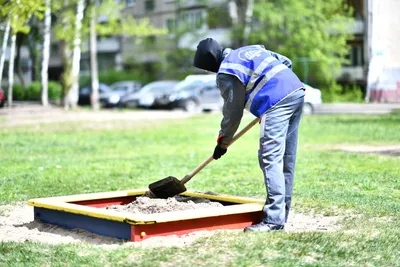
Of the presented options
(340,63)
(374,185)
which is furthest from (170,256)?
(340,63)

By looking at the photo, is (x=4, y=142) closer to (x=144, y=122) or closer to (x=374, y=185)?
(x=144, y=122)

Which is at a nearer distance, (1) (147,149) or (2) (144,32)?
(1) (147,149)

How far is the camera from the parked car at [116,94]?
156ft

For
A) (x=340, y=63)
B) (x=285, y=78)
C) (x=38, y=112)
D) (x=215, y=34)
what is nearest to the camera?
(x=285, y=78)

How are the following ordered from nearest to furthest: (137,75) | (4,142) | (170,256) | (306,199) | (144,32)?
1. (170,256)
2. (306,199)
3. (4,142)
4. (144,32)
5. (137,75)

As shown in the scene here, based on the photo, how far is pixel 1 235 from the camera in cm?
813

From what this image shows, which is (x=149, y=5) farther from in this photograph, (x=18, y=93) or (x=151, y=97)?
(x=151, y=97)

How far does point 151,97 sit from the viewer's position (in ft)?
145

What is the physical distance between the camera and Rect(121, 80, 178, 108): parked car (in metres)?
43.3

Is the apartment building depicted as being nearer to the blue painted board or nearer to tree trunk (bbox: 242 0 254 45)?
the blue painted board

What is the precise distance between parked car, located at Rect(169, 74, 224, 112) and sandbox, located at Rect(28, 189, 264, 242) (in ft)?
97.9

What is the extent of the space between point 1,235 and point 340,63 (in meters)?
41.2

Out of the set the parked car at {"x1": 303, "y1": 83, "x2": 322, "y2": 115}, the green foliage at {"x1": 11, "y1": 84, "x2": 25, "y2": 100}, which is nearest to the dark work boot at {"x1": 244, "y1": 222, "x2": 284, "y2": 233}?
the parked car at {"x1": 303, "y1": 83, "x2": 322, "y2": 115}

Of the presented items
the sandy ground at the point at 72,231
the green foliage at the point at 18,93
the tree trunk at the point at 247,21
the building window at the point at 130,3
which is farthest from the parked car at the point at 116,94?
Result: the sandy ground at the point at 72,231
